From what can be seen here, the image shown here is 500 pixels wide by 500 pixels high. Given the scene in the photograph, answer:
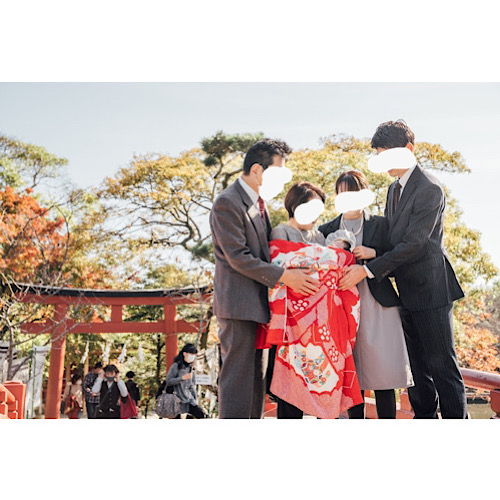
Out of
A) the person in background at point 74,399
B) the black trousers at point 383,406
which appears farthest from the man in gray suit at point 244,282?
the person in background at point 74,399

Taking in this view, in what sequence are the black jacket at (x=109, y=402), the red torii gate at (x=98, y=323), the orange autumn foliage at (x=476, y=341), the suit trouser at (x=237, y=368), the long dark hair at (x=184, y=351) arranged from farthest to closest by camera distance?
the red torii gate at (x=98, y=323) → the orange autumn foliage at (x=476, y=341) → the black jacket at (x=109, y=402) → the long dark hair at (x=184, y=351) → the suit trouser at (x=237, y=368)

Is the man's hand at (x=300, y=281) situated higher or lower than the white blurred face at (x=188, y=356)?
higher

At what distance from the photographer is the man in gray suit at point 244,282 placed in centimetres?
231

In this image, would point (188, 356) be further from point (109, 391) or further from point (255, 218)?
point (255, 218)

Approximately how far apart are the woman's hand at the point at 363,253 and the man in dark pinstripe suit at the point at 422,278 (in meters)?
0.07

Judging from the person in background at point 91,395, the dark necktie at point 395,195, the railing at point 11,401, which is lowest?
the person in background at point 91,395

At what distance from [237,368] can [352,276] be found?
699 millimetres

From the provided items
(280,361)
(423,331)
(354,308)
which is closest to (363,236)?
(354,308)

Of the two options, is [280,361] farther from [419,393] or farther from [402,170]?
[402,170]

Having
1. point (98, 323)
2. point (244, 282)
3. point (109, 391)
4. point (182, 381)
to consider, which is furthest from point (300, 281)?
point (98, 323)

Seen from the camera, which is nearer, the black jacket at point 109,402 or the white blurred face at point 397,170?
the white blurred face at point 397,170

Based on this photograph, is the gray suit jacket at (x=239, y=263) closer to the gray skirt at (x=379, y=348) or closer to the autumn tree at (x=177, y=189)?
the gray skirt at (x=379, y=348)

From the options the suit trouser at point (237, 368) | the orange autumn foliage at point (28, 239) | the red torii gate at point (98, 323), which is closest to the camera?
the suit trouser at point (237, 368)

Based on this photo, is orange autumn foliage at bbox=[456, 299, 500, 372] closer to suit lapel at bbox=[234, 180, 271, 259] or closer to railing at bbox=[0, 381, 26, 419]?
railing at bbox=[0, 381, 26, 419]
